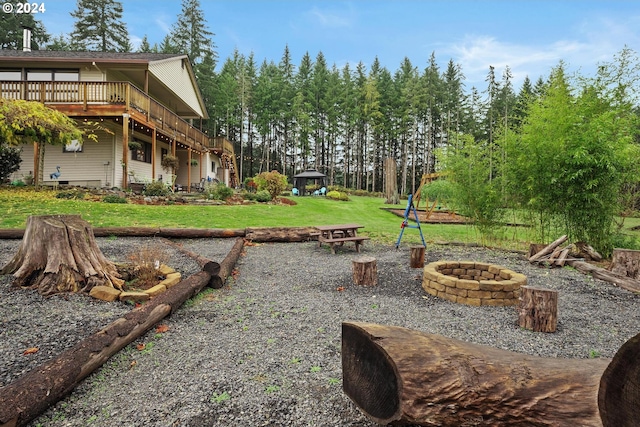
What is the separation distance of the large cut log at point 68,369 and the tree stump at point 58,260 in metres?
1.14

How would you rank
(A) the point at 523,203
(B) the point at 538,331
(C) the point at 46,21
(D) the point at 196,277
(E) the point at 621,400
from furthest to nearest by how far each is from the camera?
(C) the point at 46,21, (A) the point at 523,203, (D) the point at 196,277, (B) the point at 538,331, (E) the point at 621,400

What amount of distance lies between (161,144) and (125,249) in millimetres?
15552

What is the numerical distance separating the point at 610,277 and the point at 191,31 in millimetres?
39312

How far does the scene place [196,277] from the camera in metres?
4.29

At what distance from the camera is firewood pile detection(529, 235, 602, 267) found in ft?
20.3

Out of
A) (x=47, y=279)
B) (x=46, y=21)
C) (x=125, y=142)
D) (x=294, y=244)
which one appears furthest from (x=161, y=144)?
(x=46, y=21)

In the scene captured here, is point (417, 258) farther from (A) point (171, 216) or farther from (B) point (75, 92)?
(B) point (75, 92)

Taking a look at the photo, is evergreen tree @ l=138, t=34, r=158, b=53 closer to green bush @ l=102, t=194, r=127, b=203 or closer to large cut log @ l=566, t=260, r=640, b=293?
green bush @ l=102, t=194, r=127, b=203

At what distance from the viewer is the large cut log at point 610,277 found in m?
4.81

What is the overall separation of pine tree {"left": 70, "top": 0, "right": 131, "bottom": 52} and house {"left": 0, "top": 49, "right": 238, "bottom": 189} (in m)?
17.1

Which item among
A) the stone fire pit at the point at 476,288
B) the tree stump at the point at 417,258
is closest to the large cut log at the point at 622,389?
the stone fire pit at the point at 476,288

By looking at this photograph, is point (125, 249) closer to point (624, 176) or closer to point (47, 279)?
point (47, 279)

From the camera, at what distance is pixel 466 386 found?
1.50 meters

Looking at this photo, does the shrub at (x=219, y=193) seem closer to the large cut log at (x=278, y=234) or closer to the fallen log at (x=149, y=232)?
the fallen log at (x=149, y=232)
